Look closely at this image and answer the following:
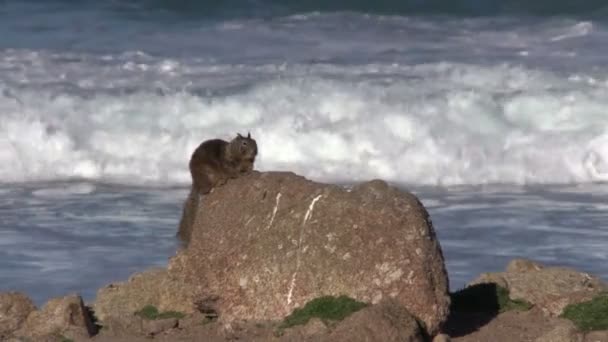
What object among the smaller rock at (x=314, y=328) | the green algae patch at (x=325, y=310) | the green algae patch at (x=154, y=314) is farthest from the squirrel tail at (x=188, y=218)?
the smaller rock at (x=314, y=328)

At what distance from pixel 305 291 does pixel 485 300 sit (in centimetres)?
153

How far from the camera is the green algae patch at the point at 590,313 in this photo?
417 inches

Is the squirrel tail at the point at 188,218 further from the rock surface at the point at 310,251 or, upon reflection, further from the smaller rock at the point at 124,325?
the smaller rock at the point at 124,325

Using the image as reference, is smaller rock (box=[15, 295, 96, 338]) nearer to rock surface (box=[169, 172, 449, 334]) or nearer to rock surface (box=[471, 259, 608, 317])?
rock surface (box=[169, 172, 449, 334])

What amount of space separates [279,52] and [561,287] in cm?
1709

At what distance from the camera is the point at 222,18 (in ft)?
105

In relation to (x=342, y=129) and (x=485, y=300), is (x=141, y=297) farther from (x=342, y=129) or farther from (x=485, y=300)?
(x=342, y=129)

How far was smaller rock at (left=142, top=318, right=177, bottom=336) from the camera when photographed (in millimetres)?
10711

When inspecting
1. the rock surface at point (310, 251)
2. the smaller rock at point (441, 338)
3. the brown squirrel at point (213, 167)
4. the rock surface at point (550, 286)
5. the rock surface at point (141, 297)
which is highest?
the brown squirrel at point (213, 167)

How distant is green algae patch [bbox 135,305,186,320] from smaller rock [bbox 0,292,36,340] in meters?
0.69

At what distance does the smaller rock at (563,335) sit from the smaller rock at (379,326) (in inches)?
28.3

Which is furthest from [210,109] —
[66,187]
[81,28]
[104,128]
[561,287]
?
[561,287]

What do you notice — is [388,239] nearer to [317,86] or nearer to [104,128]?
[104,128]

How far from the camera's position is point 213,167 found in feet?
37.3
